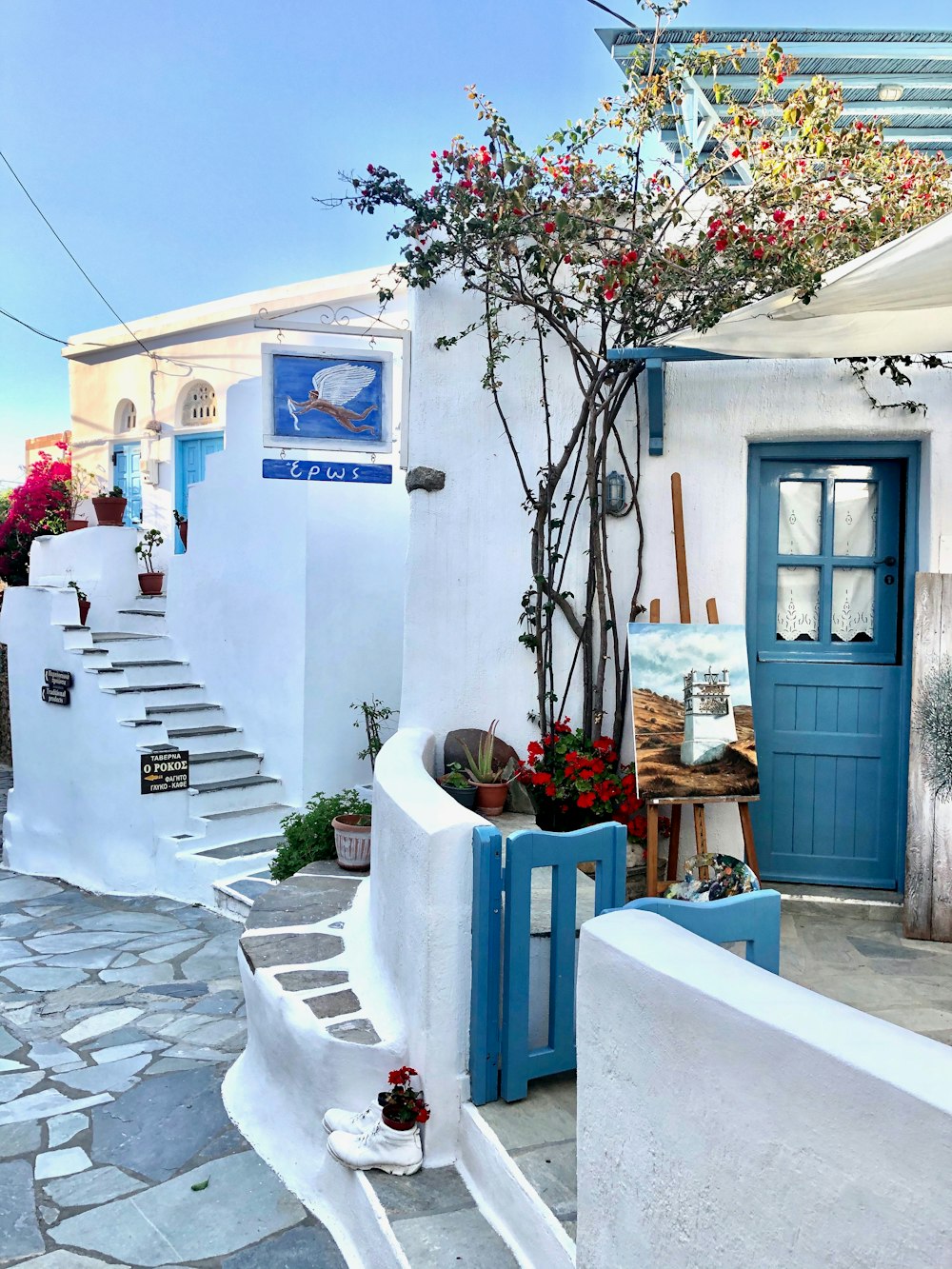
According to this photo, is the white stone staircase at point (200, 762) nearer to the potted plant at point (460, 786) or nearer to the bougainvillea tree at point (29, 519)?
the potted plant at point (460, 786)

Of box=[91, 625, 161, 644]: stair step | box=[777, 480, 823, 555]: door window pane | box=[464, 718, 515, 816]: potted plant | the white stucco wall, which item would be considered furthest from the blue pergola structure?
box=[91, 625, 161, 644]: stair step

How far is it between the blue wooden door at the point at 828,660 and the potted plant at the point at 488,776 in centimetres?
130

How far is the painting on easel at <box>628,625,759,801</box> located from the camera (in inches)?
170

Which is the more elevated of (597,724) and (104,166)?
(104,166)

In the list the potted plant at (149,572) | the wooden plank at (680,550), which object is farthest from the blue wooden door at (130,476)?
the wooden plank at (680,550)

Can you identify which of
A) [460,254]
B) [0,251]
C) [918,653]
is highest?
[0,251]

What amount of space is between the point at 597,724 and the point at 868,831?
1449mm

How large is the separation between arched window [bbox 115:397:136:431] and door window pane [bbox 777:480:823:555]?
9962 mm

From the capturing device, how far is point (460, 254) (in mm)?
4930

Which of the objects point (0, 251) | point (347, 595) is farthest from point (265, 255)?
point (347, 595)

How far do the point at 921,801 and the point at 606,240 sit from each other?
3.07 metres

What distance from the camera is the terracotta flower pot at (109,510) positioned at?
399 inches

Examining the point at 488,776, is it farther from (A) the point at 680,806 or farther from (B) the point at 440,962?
(B) the point at 440,962

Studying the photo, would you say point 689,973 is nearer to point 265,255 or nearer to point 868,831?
point 868,831
